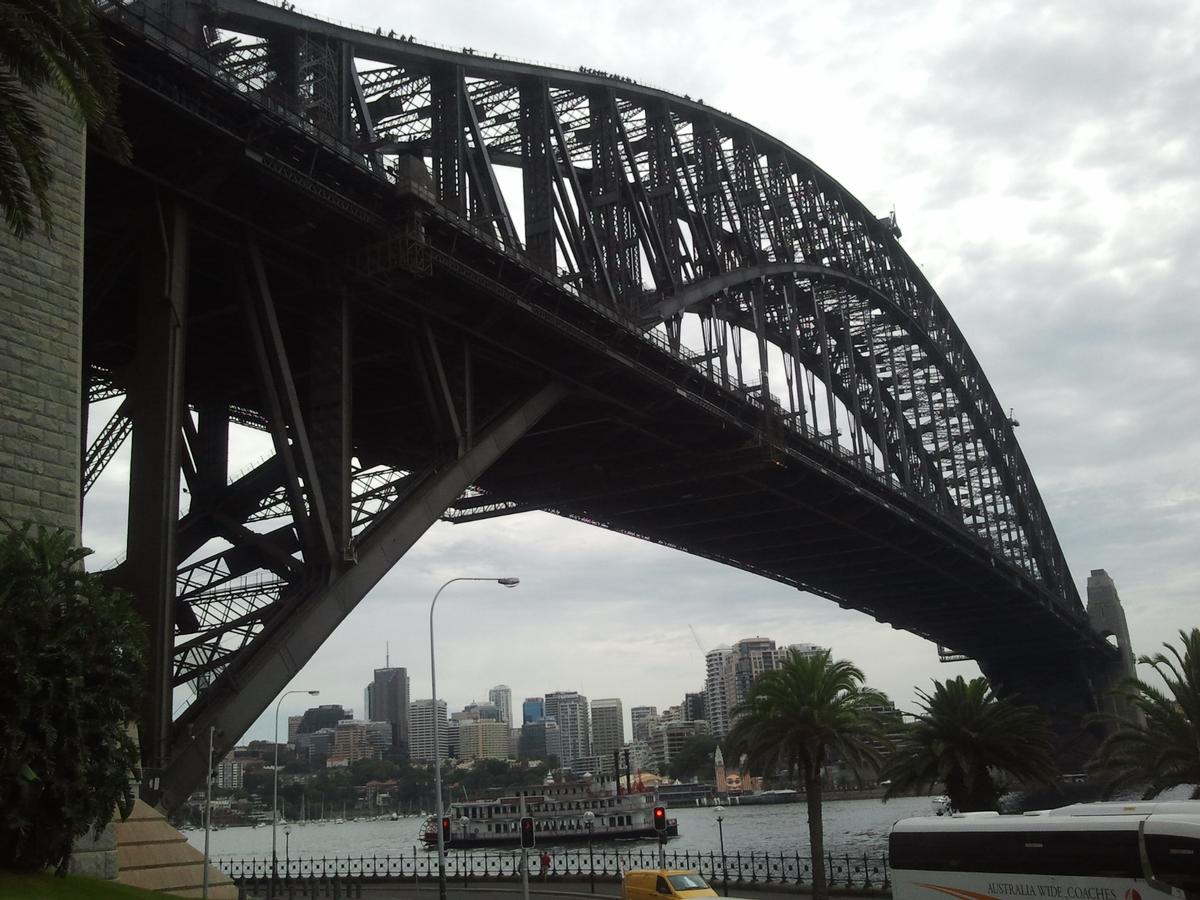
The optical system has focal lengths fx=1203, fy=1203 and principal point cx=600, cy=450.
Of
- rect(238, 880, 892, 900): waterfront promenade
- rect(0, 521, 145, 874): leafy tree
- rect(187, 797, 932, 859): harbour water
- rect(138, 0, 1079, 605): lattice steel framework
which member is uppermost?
rect(138, 0, 1079, 605): lattice steel framework

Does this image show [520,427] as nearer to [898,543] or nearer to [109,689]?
[109,689]

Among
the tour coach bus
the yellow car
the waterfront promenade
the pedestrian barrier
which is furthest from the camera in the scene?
the pedestrian barrier

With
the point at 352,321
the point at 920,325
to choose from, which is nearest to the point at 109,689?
the point at 352,321

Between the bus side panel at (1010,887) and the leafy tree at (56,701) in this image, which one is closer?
the leafy tree at (56,701)

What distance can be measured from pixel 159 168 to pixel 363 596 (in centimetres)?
1048

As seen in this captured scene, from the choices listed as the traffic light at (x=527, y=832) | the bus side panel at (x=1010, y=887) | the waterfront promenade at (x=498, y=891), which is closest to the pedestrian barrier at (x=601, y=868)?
the waterfront promenade at (x=498, y=891)

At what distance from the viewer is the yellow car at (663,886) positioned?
3033 centimetres

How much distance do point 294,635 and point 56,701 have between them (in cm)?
1070

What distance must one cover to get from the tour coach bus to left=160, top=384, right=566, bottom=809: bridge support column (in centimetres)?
1404

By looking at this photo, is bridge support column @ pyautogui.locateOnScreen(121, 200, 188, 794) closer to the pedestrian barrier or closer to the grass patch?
the grass patch

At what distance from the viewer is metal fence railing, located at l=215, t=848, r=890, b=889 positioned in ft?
158

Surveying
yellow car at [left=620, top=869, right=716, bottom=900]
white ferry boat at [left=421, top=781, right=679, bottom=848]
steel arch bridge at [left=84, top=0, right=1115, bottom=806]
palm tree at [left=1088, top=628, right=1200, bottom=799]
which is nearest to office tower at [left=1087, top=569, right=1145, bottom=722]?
white ferry boat at [left=421, top=781, right=679, bottom=848]

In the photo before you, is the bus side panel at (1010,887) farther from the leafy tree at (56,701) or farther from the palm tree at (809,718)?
the leafy tree at (56,701)

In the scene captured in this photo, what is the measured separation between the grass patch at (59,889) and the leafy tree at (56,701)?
0.28 metres
